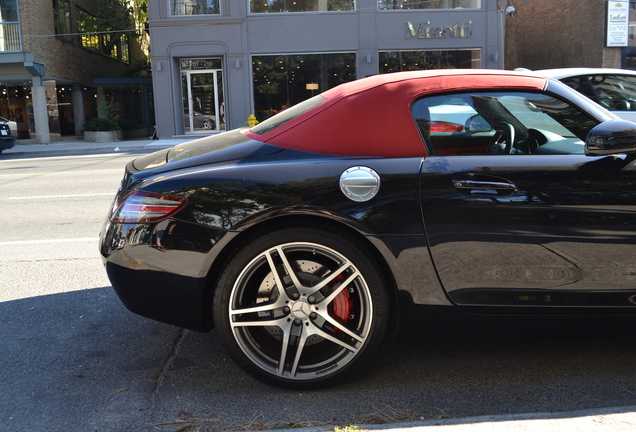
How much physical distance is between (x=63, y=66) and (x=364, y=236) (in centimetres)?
3106

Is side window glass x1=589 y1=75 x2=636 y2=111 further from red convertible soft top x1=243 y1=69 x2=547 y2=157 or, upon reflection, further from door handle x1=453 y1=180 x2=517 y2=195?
door handle x1=453 y1=180 x2=517 y2=195

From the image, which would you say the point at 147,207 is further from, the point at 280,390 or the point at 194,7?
the point at 194,7

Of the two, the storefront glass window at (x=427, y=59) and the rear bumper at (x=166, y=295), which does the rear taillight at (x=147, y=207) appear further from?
the storefront glass window at (x=427, y=59)

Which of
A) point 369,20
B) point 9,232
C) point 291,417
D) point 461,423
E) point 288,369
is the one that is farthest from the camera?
point 369,20

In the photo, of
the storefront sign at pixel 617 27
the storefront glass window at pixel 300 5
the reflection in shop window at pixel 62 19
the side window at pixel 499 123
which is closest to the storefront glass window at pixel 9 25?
the reflection in shop window at pixel 62 19

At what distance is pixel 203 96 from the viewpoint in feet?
87.7

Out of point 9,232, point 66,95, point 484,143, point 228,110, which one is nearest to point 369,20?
point 228,110

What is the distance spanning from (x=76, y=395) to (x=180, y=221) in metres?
1.05

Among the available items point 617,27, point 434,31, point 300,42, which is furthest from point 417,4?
point 617,27

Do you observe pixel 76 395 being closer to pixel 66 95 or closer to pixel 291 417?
pixel 291 417

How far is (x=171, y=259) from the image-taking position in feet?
9.91

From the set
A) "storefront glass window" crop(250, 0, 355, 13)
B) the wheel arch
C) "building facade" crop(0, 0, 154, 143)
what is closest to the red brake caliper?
the wheel arch

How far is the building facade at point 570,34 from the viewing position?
2909 centimetres

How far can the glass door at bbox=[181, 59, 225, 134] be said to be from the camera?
26500 millimetres
